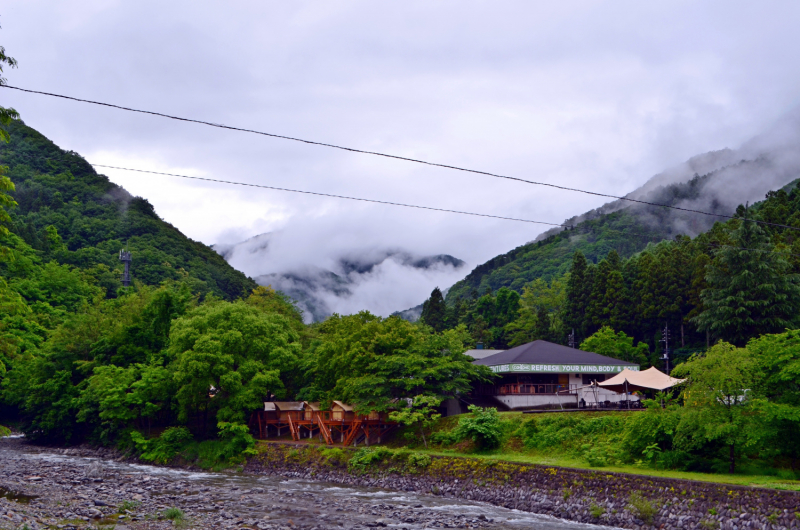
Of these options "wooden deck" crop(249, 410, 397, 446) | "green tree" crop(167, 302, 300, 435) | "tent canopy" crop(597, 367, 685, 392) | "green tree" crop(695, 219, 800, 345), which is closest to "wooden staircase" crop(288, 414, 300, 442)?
"wooden deck" crop(249, 410, 397, 446)

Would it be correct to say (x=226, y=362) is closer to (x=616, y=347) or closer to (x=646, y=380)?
(x=646, y=380)

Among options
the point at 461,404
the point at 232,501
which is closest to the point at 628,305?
the point at 461,404

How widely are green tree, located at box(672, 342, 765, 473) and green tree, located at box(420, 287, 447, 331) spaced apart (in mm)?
68848

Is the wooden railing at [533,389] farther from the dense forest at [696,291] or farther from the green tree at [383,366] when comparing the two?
the dense forest at [696,291]

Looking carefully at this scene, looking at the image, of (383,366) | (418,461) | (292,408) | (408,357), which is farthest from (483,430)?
(292,408)

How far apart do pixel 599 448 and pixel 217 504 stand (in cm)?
1568

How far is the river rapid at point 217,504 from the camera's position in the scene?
65.7ft

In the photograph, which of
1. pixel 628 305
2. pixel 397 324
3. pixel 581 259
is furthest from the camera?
Result: pixel 581 259

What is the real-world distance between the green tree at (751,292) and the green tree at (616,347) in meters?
7.22

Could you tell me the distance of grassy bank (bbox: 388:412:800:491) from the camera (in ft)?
72.1

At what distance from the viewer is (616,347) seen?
5409 cm

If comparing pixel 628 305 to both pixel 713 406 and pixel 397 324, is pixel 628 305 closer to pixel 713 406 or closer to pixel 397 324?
pixel 397 324

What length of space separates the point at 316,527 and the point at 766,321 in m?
38.9

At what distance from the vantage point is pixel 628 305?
2370 inches
